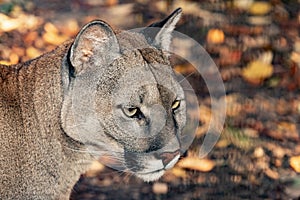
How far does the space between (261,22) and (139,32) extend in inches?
95.4

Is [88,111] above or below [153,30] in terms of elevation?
below

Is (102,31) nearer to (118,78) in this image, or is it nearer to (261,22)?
(118,78)

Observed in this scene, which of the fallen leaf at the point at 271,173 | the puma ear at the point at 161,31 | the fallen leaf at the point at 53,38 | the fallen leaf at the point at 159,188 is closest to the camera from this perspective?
the puma ear at the point at 161,31

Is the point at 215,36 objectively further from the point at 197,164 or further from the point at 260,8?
the point at 197,164

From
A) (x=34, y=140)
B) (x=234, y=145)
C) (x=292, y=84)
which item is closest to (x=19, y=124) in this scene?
(x=34, y=140)

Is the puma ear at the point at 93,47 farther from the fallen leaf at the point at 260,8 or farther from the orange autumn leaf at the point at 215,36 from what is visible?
the fallen leaf at the point at 260,8

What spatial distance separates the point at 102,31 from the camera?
485cm

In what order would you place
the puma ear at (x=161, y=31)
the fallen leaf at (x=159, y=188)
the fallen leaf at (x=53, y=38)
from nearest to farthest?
the puma ear at (x=161, y=31) → the fallen leaf at (x=159, y=188) → the fallen leaf at (x=53, y=38)

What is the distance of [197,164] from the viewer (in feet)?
21.4

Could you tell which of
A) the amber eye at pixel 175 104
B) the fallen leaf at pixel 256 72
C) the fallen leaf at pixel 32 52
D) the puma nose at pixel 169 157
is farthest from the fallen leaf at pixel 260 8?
the puma nose at pixel 169 157

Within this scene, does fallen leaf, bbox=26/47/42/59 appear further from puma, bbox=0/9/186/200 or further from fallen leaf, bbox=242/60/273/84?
puma, bbox=0/9/186/200

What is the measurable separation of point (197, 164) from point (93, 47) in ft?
6.24

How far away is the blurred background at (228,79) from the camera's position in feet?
20.8

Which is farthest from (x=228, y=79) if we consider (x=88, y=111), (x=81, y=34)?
(x=81, y=34)
